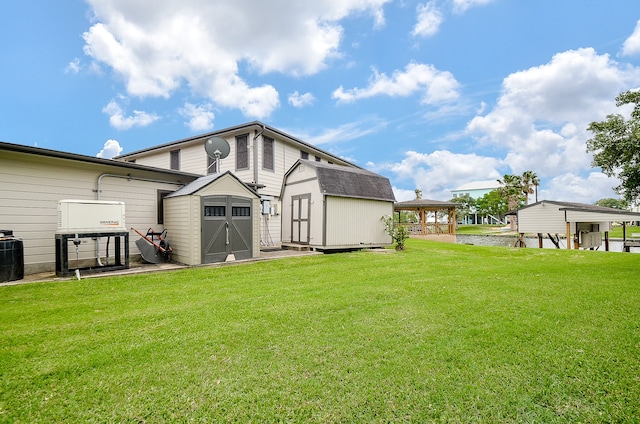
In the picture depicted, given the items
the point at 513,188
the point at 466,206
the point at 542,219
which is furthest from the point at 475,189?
the point at 542,219

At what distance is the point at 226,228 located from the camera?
8352 mm

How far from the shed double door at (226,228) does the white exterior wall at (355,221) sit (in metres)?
3.00

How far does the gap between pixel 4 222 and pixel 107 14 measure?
6.70 metres

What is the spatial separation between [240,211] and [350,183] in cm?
463

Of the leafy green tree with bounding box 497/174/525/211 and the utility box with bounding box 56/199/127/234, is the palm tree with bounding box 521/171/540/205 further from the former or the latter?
the utility box with bounding box 56/199/127/234

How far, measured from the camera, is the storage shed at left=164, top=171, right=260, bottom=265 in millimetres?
7789

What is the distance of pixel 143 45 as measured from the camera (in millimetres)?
9859

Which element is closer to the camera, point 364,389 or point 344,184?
point 364,389

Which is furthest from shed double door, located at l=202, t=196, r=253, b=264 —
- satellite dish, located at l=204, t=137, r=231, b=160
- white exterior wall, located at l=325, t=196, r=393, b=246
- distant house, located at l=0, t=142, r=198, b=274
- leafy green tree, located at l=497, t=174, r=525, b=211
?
leafy green tree, located at l=497, t=174, r=525, b=211

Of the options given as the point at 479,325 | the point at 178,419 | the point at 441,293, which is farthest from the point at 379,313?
the point at 178,419

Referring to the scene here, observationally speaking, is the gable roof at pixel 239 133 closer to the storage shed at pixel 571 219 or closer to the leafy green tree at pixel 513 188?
the storage shed at pixel 571 219

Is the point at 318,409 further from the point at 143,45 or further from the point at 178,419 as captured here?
the point at 143,45

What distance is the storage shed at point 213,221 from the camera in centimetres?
779

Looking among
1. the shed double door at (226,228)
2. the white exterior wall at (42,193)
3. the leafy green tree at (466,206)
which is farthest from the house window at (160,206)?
the leafy green tree at (466,206)
